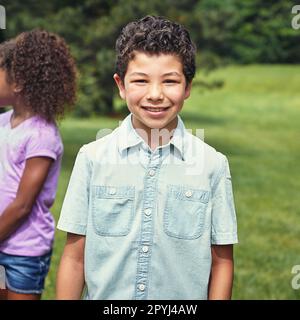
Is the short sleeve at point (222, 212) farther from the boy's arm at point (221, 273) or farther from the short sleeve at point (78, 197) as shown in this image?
the short sleeve at point (78, 197)

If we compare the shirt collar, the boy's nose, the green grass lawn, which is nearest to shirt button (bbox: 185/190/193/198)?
the shirt collar

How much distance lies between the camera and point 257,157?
1466 cm

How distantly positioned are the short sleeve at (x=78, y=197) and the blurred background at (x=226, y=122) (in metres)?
0.84

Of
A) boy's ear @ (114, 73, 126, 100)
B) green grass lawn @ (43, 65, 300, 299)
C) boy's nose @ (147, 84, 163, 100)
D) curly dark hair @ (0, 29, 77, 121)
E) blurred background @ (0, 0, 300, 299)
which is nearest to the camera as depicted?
boy's nose @ (147, 84, 163, 100)

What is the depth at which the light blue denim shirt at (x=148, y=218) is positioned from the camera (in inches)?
86.4

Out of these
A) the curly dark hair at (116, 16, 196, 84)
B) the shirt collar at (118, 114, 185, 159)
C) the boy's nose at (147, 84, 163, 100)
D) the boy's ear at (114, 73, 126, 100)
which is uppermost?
the curly dark hair at (116, 16, 196, 84)

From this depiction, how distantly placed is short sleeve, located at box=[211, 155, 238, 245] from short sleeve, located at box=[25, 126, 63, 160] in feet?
2.48

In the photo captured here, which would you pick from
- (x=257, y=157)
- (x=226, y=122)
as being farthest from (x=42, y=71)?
(x=226, y=122)

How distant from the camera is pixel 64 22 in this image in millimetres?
10695

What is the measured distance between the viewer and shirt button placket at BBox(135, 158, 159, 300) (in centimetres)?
219

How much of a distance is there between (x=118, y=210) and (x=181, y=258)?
8.8 inches

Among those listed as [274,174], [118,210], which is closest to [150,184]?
[118,210]

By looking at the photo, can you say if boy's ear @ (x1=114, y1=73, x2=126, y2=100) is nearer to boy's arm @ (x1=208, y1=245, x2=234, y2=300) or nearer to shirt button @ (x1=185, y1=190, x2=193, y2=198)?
shirt button @ (x1=185, y1=190, x2=193, y2=198)

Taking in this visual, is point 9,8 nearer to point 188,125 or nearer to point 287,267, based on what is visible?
point 287,267
